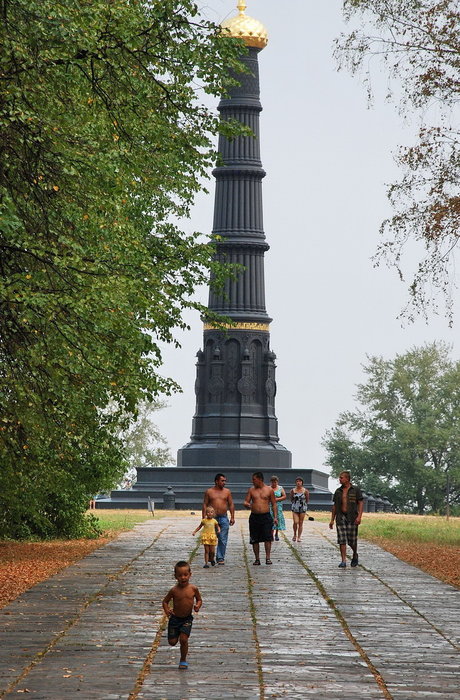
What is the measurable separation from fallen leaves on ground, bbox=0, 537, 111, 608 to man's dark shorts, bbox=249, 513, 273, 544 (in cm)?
298

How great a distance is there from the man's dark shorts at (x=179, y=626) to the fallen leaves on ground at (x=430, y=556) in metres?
8.62

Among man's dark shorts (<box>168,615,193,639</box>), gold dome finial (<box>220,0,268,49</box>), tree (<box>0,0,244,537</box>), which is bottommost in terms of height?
man's dark shorts (<box>168,615,193,639</box>)

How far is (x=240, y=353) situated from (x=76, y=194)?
33260 millimetres

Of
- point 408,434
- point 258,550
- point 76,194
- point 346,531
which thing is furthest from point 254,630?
point 408,434

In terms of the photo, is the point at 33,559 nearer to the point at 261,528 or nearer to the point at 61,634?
the point at 261,528

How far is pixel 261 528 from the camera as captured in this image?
20.6 m

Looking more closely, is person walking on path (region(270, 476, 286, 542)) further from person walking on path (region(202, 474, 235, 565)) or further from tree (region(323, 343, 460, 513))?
tree (region(323, 343, 460, 513))

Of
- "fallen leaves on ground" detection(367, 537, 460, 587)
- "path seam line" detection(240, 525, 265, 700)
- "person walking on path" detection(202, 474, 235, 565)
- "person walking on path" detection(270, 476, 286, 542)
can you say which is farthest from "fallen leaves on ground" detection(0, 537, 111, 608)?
"fallen leaves on ground" detection(367, 537, 460, 587)

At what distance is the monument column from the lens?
49.0 metres

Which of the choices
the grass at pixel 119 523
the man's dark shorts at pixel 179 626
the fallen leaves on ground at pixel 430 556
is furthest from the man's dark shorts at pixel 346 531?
the man's dark shorts at pixel 179 626

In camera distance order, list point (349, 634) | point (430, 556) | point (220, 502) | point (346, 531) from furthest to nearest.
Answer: point (430, 556), point (346, 531), point (220, 502), point (349, 634)

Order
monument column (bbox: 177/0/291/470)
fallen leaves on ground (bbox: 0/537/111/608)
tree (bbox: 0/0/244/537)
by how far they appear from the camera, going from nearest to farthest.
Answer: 1. tree (bbox: 0/0/244/537)
2. fallen leaves on ground (bbox: 0/537/111/608)
3. monument column (bbox: 177/0/291/470)

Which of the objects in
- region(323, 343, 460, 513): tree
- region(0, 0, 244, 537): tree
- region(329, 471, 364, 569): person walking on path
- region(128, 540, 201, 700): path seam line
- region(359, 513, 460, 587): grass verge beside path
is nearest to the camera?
region(128, 540, 201, 700): path seam line

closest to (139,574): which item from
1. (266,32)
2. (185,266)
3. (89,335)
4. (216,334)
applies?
(89,335)
